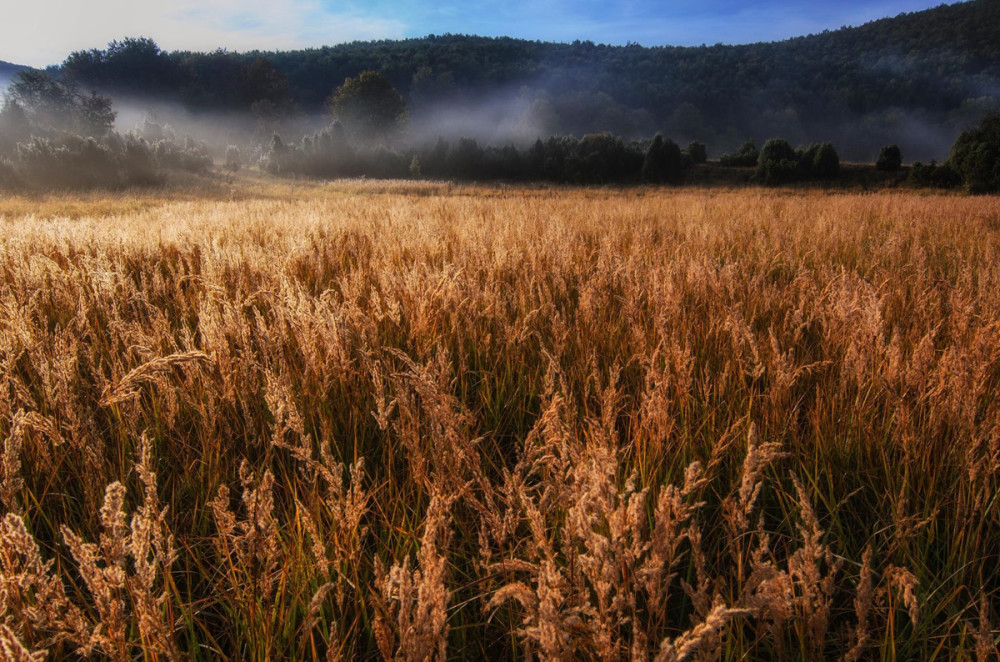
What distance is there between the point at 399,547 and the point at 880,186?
47.2 metres

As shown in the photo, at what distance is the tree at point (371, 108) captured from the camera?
64.4 meters

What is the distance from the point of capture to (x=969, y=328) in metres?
2.09

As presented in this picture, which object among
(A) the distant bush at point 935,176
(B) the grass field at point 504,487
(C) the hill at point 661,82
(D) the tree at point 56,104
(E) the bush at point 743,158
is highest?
(C) the hill at point 661,82

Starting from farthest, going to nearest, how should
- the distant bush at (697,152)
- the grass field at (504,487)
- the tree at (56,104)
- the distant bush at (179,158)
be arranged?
1. the distant bush at (697,152)
2. the tree at (56,104)
3. the distant bush at (179,158)
4. the grass field at (504,487)

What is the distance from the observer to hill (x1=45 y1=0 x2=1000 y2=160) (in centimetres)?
8625

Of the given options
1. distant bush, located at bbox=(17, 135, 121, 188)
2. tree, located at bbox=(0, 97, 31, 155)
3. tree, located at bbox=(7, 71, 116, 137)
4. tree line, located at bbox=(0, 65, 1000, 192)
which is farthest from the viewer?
tree, located at bbox=(7, 71, 116, 137)

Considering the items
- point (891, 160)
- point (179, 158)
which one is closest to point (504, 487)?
point (179, 158)

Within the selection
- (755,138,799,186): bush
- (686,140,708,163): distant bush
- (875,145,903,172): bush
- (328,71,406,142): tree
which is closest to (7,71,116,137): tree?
(328,71,406,142): tree

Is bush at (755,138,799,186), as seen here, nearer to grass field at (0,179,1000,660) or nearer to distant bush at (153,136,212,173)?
distant bush at (153,136,212,173)

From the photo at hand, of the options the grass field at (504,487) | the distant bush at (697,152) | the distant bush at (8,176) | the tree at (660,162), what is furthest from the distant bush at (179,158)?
the distant bush at (697,152)

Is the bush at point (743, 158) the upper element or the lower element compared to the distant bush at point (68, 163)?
upper

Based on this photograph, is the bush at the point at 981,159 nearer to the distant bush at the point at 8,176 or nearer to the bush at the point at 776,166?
the bush at the point at 776,166

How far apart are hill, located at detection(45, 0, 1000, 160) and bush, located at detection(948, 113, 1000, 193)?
58.0m

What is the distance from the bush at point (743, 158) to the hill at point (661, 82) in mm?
41096
